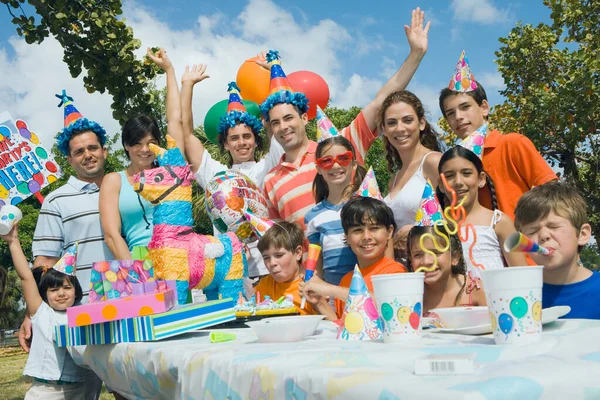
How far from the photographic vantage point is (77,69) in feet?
17.7

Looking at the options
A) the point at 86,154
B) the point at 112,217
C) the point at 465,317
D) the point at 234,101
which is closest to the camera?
the point at 465,317

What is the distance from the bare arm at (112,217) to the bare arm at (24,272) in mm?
488

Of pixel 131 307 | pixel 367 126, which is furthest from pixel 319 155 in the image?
pixel 131 307

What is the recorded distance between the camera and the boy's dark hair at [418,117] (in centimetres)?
321

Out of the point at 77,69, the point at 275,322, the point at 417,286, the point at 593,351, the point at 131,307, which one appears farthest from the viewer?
the point at 77,69

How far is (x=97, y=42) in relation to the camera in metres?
5.20

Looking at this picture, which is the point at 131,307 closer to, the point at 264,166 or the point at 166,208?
the point at 166,208

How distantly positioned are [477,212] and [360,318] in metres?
1.25

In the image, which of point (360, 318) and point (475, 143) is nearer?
point (360, 318)

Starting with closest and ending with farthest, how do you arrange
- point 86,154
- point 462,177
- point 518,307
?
point 518,307 < point 462,177 < point 86,154

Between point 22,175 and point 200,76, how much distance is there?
2.33 metres

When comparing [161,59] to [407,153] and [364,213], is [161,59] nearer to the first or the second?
[407,153]

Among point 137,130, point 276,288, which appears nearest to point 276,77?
point 137,130

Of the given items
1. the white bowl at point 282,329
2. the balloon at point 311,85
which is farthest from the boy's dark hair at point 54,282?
the balloon at point 311,85
